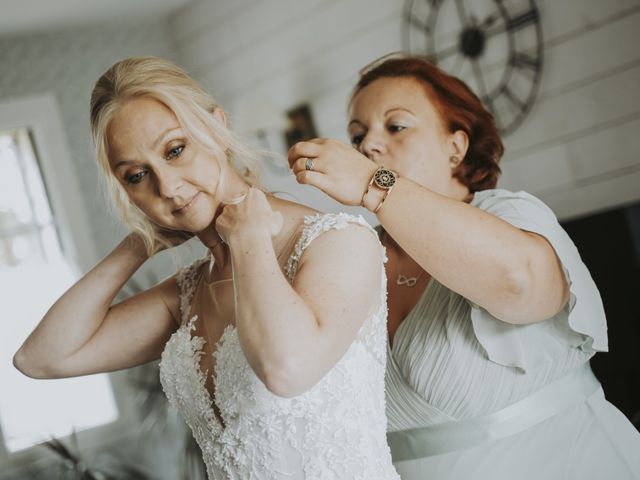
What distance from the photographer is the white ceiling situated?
15.6 ft

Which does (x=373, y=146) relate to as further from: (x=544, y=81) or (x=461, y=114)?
(x=544, y=81)

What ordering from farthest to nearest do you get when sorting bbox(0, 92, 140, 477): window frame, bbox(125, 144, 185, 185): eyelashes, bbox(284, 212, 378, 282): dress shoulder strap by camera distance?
bbox(0, 92, 140, 477): window frame → bbox(125, 144, 185, 185): eyelashes → bbox(284, 212, 378, 282): dress shoulder strap

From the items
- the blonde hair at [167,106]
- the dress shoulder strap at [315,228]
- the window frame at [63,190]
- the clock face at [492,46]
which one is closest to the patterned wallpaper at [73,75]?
the window frame at [63,190]

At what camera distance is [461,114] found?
1.80m

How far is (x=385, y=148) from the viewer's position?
172 centimetres

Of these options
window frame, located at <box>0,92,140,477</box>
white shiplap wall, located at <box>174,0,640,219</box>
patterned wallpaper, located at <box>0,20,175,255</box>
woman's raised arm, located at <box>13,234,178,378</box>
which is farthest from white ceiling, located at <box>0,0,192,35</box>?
woman's raised arm, located at <box>13,234,178,378</box>

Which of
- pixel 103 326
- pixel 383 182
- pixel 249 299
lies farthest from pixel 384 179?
pixel 103 326

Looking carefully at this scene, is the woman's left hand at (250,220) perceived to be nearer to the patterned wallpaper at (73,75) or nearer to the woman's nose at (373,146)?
the woman's nose at (373,146)

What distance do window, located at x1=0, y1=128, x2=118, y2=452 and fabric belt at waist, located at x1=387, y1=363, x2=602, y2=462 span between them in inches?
150

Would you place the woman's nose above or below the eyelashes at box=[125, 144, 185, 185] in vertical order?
below

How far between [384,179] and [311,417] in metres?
0.42

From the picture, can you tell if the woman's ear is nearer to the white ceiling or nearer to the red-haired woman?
the red-haired woman

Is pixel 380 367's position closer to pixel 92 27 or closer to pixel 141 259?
pixel 141 259

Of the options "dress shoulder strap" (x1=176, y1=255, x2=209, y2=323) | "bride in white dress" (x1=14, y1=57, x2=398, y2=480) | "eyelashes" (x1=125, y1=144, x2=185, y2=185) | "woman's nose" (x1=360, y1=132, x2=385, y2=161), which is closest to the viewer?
"bride in white dress" (x1=14, y1=57, x2=398, y2=480)
